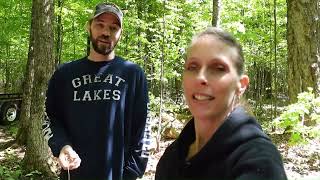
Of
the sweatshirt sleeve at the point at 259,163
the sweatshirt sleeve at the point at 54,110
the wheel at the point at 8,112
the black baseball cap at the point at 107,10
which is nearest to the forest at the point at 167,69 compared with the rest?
the wheel at the point at 8,112

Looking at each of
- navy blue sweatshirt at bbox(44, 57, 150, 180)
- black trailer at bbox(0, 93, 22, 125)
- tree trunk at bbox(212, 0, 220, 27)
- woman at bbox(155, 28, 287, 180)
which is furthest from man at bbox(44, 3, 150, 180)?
black trailer at bbox(0, 93, 22, 125)

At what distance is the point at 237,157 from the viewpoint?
1.12 m

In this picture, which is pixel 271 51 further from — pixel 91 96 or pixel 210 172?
pixel 210 172

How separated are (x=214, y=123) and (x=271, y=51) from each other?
17699mm

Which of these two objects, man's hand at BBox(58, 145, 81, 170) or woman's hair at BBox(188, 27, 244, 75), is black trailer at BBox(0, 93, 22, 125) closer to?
man's hand at BBox(58, 145, 81, 170)

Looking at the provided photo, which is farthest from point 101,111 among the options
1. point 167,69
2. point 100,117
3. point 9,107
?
point 9,107

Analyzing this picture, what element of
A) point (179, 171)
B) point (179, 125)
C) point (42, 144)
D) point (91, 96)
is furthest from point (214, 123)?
point (179, 125)

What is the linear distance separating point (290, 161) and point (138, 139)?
19.6ft

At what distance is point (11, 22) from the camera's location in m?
16.5

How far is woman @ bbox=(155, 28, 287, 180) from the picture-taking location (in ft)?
3.57

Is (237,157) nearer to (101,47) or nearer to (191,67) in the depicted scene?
(191,67)

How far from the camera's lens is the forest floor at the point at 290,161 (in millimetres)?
7113

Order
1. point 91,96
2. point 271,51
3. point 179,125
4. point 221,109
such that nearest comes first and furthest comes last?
point 221,109
point 91,96
point 179,125
point 271,51

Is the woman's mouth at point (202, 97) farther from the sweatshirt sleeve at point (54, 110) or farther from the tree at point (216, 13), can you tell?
the tree at point (216, 13)
